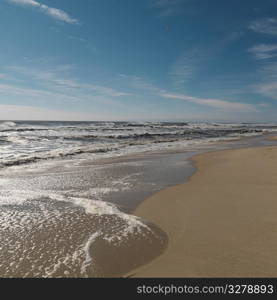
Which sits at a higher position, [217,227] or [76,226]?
[217,227]

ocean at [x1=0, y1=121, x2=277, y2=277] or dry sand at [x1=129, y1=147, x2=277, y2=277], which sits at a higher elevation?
dry sand at [x1=129, y1=147, x2=277, y2=277]

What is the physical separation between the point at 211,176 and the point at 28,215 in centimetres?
624

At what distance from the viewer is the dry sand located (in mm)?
3367

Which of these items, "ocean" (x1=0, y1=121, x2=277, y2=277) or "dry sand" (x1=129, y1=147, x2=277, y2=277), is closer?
"dry sand" (x1=129, y1=147, x2=277, y2=277)

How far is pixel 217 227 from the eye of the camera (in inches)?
183

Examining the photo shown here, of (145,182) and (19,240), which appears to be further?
(145,182)

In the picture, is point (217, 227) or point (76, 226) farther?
point (76, 226)

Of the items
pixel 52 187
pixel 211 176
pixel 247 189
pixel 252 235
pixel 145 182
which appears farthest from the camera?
pixel 211 176

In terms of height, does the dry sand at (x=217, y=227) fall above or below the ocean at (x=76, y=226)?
above

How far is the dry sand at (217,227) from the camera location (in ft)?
11.0

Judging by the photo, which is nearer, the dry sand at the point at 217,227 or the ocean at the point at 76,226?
the dry sand at the point at 217,227
